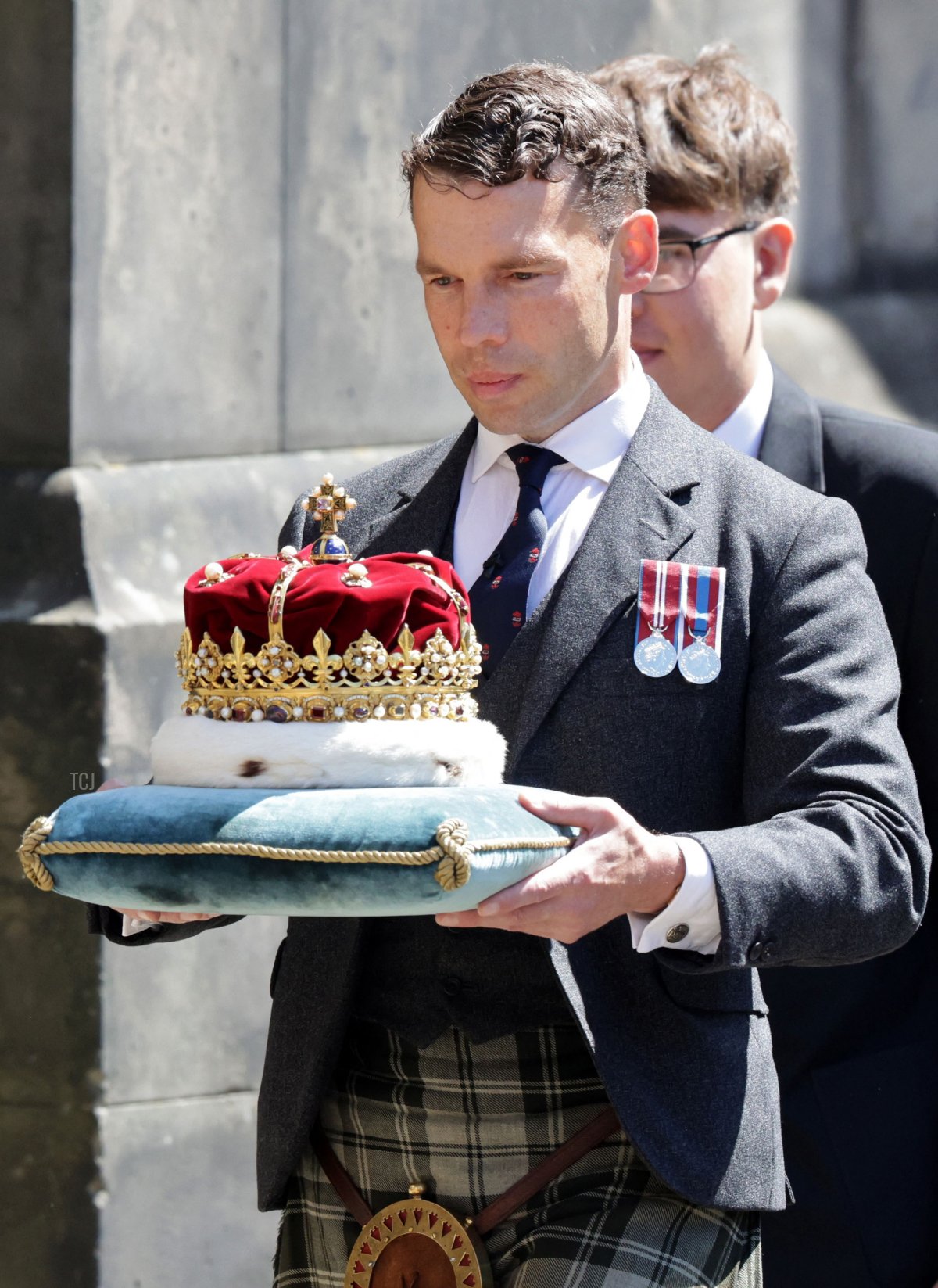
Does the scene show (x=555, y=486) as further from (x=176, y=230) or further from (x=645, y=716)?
(x=176, y=230)

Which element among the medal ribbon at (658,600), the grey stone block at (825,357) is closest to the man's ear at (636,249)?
the medal ribbon at (658,600)

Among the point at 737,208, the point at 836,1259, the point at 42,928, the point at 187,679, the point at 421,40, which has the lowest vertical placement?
the point at 836,1259

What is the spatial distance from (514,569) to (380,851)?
0.68m

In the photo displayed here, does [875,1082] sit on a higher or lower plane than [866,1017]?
lower

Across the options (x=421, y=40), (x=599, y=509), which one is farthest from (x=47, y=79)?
(x=599, y=509)

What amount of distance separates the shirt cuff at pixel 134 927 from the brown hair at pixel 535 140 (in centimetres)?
105

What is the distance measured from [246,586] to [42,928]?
2016mm

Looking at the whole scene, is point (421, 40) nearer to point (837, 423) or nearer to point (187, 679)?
point (837, 423)

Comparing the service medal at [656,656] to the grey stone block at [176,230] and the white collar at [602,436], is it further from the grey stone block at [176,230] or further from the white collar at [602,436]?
the grey stone block at [176,230]

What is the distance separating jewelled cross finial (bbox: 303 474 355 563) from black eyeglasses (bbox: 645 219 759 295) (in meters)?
1.41

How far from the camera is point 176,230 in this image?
14.9 ft

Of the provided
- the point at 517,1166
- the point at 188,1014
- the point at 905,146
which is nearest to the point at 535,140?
the point at 517,1166

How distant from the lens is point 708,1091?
2.65 meters

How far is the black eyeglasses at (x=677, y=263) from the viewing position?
157 inches
